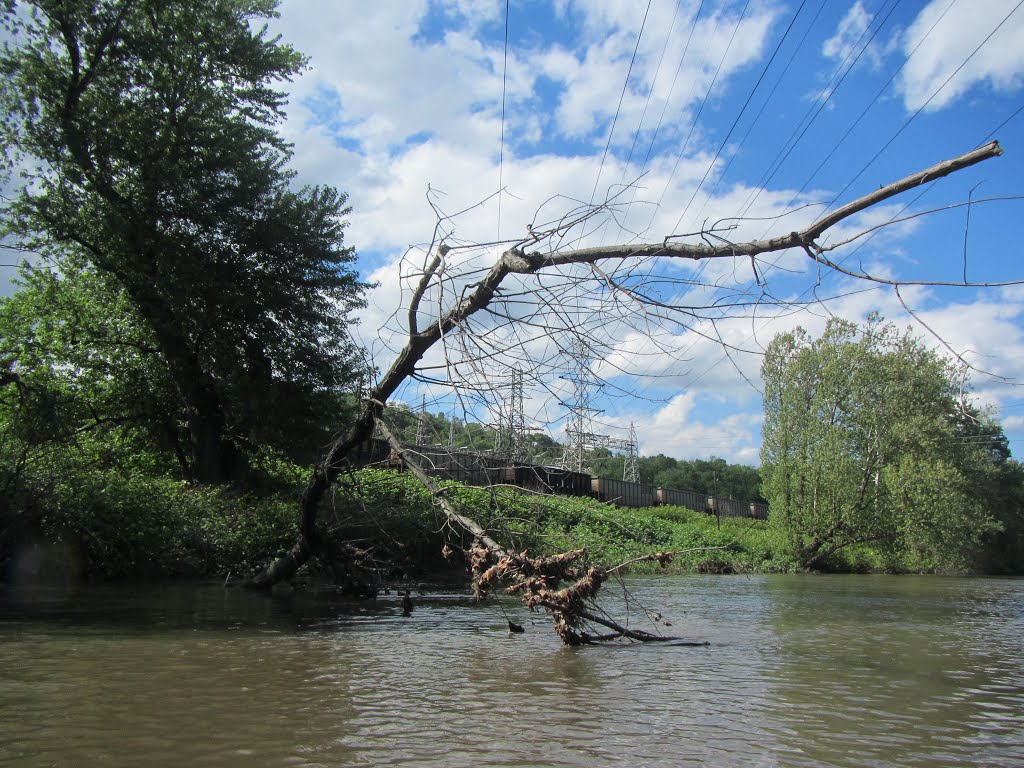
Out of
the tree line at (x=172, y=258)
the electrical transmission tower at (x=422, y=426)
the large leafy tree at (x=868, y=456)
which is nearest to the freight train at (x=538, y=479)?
the electrical transmission tower at (x=422, y=426)

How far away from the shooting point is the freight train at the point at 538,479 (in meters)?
7.56

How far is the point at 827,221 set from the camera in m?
4.92

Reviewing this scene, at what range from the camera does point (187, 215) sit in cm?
1803

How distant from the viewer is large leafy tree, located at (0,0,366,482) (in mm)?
17219

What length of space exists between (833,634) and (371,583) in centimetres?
669

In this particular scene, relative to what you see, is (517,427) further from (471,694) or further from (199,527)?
(199,527)

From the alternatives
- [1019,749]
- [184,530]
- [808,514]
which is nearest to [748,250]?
[1019,749]

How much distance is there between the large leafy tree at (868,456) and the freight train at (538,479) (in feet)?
28.8

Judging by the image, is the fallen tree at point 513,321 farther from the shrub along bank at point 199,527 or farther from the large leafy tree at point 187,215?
the large leafy tree at point 187,215

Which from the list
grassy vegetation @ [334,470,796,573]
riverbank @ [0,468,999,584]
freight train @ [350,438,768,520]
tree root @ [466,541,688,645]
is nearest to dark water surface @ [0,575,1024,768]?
tree root @ [466,541,688,645]

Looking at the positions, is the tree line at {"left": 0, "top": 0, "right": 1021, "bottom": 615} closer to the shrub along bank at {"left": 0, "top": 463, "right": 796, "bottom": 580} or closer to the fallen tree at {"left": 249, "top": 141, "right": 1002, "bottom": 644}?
the shrub along bank at {"left": 0, "top": 463, "right": 796, "bottom": 580}

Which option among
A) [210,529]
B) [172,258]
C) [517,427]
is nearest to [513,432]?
[517,427]

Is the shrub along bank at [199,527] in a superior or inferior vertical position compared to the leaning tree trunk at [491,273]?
inferior

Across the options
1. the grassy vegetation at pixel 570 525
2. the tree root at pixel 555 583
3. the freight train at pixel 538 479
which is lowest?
the tree root at pixel 555 583
